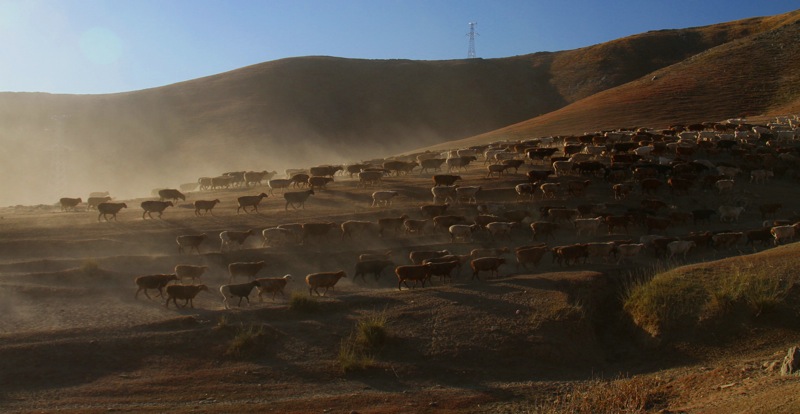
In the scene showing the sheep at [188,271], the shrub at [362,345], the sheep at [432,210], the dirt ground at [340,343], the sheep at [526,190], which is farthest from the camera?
the sheep at [526,190]

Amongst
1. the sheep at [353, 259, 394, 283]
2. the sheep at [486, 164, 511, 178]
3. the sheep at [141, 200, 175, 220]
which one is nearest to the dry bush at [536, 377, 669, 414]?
the sheep at [353, 259, 394, 283]

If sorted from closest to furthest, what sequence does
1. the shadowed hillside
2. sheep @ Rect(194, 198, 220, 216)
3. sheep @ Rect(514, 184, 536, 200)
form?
sheep @ Rect(194, 198, 220, 216) < sheep @ Rect(514, 184, 536, 200) < the shadowed hillside

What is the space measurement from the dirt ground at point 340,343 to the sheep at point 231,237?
66 cm

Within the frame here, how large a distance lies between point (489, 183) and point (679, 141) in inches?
550

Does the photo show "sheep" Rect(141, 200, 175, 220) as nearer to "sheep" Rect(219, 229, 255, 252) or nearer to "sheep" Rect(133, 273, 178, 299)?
"sheep" Rect(219, 229, 255, 252)

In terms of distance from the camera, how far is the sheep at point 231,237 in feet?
85.7

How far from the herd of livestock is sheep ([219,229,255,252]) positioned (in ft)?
0.13

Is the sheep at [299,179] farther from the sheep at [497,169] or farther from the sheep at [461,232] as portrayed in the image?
the sheep at [461,232]

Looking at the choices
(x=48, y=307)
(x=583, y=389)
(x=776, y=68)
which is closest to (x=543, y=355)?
(x=583, y=389)

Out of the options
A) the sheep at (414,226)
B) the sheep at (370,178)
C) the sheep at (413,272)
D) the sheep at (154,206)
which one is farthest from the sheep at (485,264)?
the sheep at (154,206)

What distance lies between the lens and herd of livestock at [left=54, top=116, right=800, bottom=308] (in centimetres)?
2330

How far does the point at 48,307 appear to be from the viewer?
813 inches

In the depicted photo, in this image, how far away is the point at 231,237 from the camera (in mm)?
26172

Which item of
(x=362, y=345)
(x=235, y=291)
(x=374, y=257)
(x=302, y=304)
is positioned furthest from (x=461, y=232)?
(x=362, y=345)
